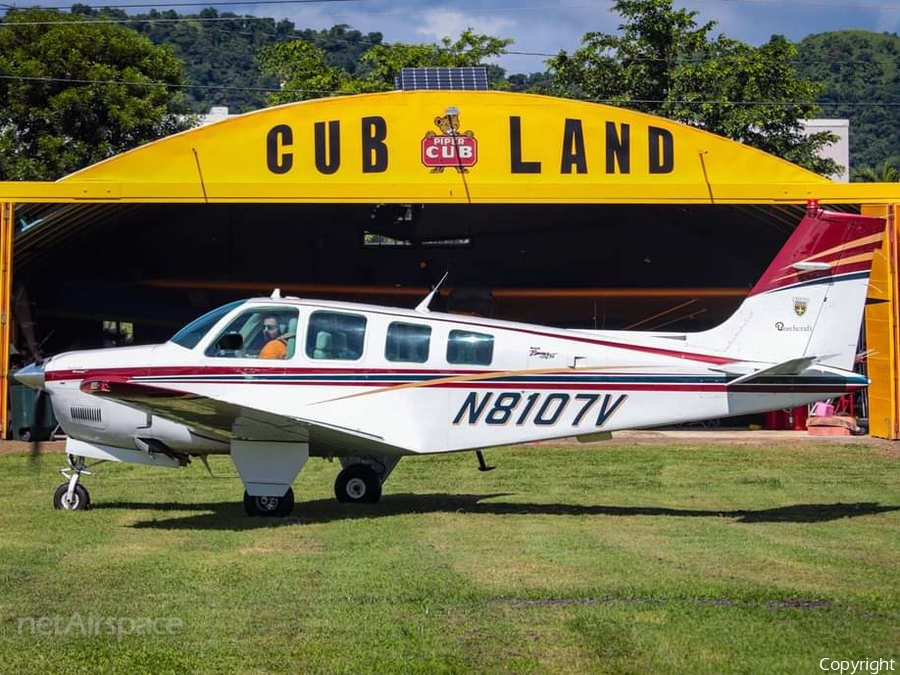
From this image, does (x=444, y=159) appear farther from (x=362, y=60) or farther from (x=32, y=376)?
(x=362, y=60)

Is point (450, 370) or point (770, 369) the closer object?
point (770, 369)

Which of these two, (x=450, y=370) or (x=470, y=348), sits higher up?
(x=470, y=348)

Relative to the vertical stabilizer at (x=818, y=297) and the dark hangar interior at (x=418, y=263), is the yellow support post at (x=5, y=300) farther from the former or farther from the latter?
the vertical stabilizer at (x=818, y=297)

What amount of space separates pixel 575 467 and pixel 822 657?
37.3 ft

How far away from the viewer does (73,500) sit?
1288 cm

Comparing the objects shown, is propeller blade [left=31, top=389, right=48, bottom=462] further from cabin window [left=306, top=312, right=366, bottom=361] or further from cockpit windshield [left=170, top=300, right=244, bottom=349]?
cabin window [left=306, top=312, right=366, bottom=361]

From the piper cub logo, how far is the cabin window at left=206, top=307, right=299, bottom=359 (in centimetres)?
785

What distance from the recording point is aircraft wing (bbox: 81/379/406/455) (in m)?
10.5

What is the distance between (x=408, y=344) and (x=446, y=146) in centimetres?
796

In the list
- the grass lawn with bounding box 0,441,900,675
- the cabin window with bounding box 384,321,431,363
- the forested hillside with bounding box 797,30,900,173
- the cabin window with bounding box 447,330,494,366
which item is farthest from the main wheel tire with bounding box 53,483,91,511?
the forested hillside with bounding box 797,30,900,173

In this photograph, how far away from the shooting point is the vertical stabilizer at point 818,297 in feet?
39.3

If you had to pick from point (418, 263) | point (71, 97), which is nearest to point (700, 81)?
point (418, 263)

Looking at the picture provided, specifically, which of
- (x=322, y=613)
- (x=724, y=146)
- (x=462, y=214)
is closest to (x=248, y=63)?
(x=462, y=214)

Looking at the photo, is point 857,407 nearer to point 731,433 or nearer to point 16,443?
point 731,433
